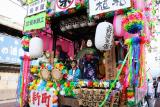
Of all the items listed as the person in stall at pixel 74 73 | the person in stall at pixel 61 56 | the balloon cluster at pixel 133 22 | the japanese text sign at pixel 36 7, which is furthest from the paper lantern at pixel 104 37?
the person in stall at pixel 61 56

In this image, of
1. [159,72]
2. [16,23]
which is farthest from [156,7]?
[16,23]

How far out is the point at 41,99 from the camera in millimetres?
7414

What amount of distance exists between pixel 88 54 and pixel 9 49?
9.89m

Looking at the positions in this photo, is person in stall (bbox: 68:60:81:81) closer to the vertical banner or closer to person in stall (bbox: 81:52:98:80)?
person in stall (bbox: 81:52:98:80)

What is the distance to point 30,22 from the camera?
827cm

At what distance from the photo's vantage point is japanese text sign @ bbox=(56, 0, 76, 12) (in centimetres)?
728

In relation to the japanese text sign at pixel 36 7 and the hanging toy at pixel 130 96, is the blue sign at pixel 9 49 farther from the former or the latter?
the hanging toy at pixel 130 96

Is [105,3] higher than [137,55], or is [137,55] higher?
[105,3]

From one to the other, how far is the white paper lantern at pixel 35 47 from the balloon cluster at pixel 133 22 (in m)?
3.60

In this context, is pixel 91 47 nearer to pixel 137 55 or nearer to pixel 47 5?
pixel 47 5

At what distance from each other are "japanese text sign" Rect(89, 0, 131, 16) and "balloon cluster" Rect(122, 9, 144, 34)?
299 mm

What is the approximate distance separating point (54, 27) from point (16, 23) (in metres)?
9.84

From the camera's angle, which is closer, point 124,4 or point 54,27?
point 124,4

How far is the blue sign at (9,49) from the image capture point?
15.4m
